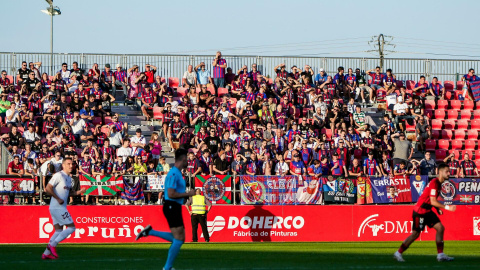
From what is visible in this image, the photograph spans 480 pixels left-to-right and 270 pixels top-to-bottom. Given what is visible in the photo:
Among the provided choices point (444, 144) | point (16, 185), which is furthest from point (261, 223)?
point (444, 144)

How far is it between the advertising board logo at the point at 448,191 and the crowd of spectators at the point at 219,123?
1800 mm

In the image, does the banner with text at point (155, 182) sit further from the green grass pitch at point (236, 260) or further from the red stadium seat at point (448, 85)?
the red stadium seat at point (448, 85)

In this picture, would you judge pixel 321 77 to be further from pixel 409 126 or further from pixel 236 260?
pixel 236 260

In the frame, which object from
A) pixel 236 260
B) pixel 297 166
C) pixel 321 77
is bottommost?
pixel 236 260

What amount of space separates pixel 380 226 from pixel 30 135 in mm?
11967

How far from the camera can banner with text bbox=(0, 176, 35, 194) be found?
23.5 metres

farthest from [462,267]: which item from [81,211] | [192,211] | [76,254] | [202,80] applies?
[202,80]

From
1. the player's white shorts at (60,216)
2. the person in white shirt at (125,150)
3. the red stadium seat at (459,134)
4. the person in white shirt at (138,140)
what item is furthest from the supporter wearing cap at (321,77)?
the player's white shorts at (60,216)

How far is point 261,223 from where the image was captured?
2472 cm

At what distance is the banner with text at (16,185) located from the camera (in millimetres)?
23505

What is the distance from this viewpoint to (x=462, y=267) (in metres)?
12.8

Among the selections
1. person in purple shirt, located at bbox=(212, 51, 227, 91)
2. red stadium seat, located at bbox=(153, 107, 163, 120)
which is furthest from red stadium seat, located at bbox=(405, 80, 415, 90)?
red stadium seat, located at bbox=(153, 107, 163, 120)

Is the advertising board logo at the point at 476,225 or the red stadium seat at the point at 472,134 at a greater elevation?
the red stadium seat at the point at 472,134

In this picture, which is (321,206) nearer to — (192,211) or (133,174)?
(192,211)
